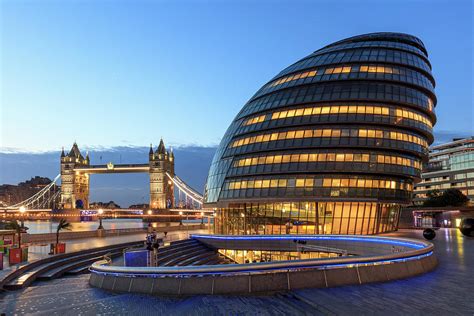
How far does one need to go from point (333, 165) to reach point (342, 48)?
22.2m

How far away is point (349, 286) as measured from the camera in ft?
59.2

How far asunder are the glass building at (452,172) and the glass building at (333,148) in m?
85.1

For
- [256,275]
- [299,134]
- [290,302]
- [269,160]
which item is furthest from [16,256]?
[299,134]


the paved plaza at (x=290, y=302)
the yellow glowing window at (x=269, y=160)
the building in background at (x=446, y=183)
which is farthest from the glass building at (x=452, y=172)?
the paved plaza at (x=290, y=302)

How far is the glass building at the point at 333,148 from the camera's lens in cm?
5650

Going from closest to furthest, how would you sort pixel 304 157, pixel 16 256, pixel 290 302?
pixel 290 302 → pixel 16 256 → pixel 304 157

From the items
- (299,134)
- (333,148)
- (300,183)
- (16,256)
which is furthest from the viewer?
(299,134)

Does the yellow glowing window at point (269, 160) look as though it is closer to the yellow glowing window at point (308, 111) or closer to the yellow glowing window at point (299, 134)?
the yellow glowing window at point (299, 134)

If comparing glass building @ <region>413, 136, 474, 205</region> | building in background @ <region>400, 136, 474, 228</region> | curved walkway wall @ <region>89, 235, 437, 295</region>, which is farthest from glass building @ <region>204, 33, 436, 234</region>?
glass building @ <region>413, 136, 474, 205</region>

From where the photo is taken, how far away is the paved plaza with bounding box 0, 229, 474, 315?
14422 mm

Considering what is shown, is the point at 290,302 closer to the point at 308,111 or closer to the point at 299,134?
the point at 299,134

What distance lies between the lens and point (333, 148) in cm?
5688

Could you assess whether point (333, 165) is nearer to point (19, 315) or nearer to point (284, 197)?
point (284, 197)

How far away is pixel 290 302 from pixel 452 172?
167867 mm
